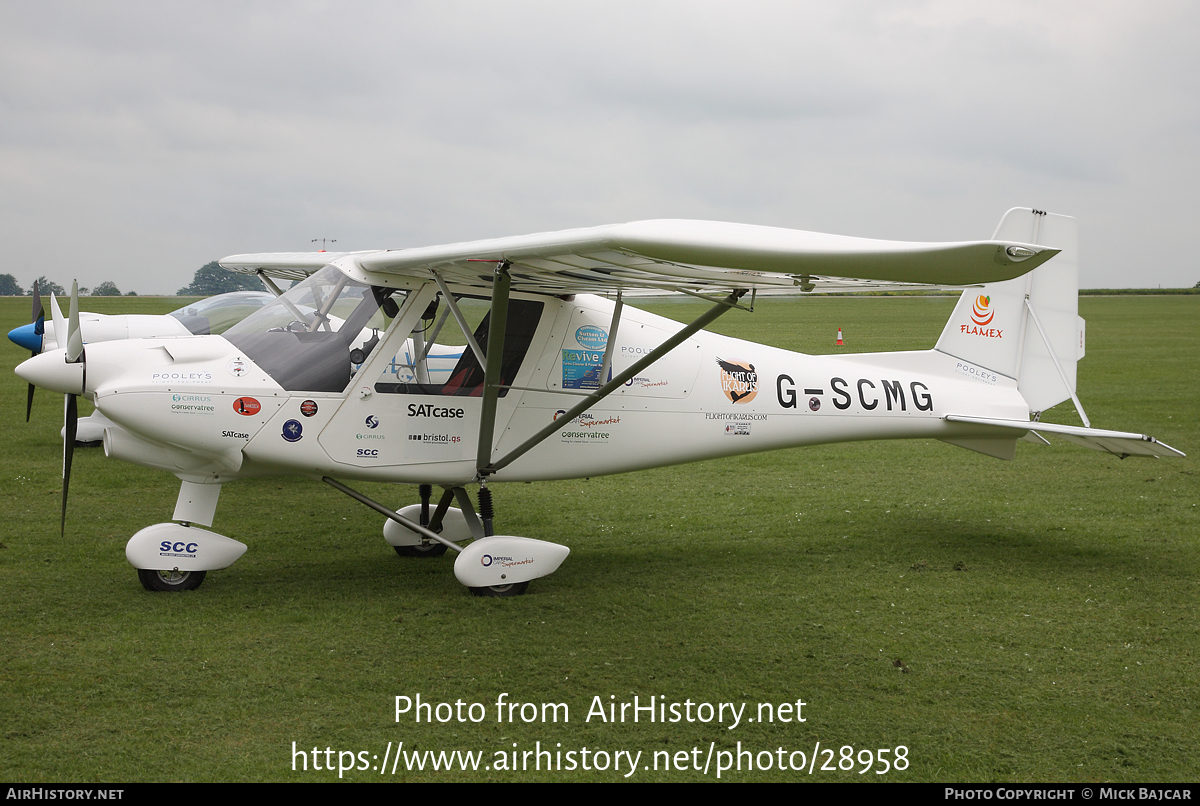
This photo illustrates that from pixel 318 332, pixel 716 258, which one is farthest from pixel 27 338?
pixel 716 258

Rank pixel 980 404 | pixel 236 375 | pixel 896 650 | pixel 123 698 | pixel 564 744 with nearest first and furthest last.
Answer: 1. pixel 564 744
2. pixel 123 698
3. pixel 896 650
4. pixel 236 375
5. pixel 980 404

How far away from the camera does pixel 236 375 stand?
5680mm

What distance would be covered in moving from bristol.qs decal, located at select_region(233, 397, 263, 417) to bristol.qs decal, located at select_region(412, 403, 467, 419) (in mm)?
973

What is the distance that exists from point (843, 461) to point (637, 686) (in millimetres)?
7699

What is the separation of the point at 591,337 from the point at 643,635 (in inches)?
86.2

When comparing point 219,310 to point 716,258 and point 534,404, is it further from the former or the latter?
point 716,258

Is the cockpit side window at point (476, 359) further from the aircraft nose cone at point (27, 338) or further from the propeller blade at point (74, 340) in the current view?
the aircraft nose cone at point (27, 338)

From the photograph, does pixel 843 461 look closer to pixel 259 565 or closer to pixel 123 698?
pixel 259 565

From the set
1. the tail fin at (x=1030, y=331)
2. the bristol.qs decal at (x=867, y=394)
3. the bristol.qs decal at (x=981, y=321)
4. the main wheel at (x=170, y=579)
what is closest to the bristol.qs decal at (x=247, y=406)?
the main wheel at (x=170, y=579)

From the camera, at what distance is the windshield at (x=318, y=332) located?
582 centimetres

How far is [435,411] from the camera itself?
6.12 metres

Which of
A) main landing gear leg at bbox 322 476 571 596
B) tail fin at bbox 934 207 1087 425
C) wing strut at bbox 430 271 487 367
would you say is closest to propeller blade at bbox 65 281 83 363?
main landing gear leg at bbox 322 476 571 596

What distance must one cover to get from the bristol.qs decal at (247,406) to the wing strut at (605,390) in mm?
1437
